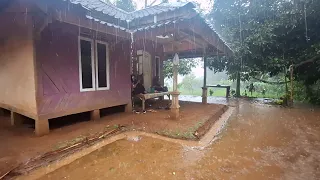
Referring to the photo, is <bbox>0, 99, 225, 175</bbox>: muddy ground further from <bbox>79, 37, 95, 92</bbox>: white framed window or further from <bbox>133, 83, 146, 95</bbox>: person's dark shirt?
<bbox>133, 83, 146, 95</bbox>: person's dark shirt

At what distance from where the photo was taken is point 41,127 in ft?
13.5

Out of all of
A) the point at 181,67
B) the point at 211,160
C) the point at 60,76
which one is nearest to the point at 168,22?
the point at 60,76

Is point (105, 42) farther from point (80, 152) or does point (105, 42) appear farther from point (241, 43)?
point (241, 43)

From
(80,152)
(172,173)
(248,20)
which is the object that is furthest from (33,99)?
(248,20)

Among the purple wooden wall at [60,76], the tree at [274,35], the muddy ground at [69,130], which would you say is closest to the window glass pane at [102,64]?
the purple wooden wall at [60,76]

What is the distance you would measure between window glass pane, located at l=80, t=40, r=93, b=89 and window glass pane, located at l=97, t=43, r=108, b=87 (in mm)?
280

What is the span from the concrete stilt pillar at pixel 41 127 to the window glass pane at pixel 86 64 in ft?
4.23

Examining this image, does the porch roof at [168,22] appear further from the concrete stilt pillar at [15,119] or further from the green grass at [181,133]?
the concrete stilt pillar at [15,119]

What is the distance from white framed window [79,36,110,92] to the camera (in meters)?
5.01

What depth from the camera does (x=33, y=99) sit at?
411cm

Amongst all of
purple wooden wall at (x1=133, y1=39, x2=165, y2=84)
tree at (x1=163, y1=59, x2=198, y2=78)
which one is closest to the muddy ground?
purple wooden wall at (x1=133, y1=39, x2=165, y2=84)

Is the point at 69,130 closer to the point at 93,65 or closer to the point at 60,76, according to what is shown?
the point at 60,76

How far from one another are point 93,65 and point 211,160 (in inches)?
153

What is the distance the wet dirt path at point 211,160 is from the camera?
2684 millimetres
